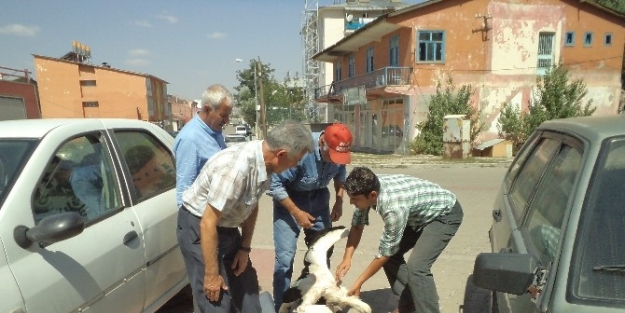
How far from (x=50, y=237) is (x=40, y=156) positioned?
0.54m

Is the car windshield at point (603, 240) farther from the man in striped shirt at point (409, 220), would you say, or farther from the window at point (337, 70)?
the window at point (337, 70)

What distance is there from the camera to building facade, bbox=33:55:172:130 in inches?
1510

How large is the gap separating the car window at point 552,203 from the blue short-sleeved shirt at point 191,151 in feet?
7.19

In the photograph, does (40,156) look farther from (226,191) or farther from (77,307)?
(226,191)

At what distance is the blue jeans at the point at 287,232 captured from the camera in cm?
324

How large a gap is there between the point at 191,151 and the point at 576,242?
2.45m

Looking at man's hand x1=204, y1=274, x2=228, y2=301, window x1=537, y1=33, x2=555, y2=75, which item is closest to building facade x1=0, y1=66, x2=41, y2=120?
man's hand x1=204, y1=274, x2=228, y2=301

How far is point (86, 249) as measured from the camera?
2.09 meters

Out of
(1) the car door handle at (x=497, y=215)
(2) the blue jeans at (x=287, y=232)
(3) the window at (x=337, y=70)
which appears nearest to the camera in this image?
(1) the car door handle at (x=497, y=215)

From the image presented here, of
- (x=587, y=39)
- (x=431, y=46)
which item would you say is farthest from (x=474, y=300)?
(x=587, y=39)

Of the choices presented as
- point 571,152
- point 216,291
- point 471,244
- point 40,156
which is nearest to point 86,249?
point 40,156

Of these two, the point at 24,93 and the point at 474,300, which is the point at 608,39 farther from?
the point at 24,93

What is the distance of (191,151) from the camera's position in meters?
3.03

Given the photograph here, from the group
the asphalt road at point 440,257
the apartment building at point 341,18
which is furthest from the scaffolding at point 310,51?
the asphalt road at point 440,257
